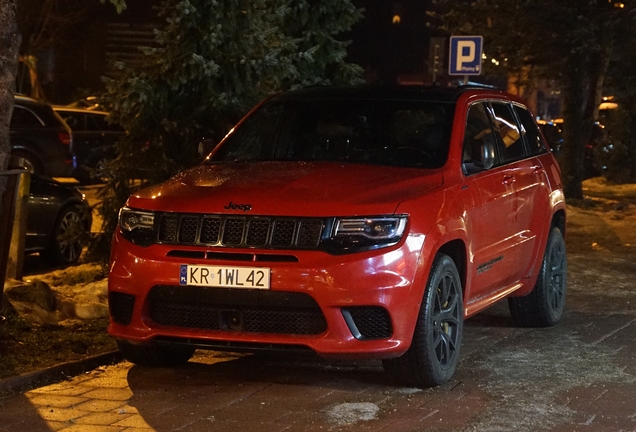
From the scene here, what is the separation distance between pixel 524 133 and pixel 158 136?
3614 millimetres

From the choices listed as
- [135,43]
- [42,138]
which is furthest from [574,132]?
[135,43]

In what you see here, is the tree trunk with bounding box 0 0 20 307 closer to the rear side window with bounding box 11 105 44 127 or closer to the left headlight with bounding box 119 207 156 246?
the left headlight with bounding box 119 207 156 246

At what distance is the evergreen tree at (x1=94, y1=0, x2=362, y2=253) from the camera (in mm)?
10492

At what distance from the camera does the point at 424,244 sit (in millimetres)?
6336

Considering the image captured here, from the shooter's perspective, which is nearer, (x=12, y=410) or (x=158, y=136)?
(x=12, y=410)

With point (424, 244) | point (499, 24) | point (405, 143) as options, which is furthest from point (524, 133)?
point (499, 24)

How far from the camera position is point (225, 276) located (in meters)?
6.24

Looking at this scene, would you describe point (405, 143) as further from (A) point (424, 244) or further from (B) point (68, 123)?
(B) point (68, 123)

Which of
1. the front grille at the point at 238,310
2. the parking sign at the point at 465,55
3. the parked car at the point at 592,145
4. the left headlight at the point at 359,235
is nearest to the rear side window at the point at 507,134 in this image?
the left headlight at the point at 359,235

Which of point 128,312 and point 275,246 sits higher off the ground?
point 275,246

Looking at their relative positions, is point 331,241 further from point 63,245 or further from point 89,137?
point 89,137

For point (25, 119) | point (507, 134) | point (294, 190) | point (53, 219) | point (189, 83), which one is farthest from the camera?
point (25, 119)

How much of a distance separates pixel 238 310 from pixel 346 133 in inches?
68.3

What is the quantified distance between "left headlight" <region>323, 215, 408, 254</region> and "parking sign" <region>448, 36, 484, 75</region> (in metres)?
9.45
